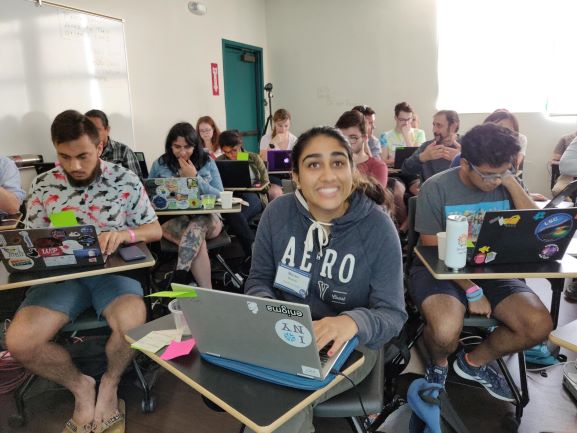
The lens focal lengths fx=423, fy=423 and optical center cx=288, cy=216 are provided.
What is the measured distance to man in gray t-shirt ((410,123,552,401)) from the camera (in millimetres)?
1712

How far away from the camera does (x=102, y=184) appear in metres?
1.96

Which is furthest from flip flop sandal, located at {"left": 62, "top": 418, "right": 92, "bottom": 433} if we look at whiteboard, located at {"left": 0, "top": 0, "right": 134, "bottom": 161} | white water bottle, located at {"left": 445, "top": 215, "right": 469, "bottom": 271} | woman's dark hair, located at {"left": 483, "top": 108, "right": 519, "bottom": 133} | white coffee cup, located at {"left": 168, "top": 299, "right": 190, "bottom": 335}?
woman's dark hair, located at {"left": 483, "top": 108, "right": 519, "bottom": 133}

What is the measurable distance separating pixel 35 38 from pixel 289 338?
3397mm

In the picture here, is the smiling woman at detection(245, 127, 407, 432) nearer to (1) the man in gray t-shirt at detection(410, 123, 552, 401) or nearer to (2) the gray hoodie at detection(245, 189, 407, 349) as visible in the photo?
(2) the gray hoodie at detection(245, 189, 407, 349)

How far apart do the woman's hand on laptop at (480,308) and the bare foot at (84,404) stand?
5.36 feet

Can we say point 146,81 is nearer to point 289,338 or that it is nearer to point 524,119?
point 289,338

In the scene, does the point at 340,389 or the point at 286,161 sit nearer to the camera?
the point at 340,389

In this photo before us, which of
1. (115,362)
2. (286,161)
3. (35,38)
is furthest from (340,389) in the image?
(35,38)

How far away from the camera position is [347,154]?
55.6 inches

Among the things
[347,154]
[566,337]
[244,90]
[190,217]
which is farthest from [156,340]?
[244,90]

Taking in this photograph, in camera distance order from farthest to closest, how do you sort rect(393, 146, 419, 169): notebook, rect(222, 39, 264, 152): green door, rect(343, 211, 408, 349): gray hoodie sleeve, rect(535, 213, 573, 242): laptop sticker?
rect(222, 39, 264, 152): green door
rect(393, 146, 419, 169): notebook
rect(535, 213, 573, 242): laptop sticker
rect(343, 211, 408, 349): gray hoodie sleeve

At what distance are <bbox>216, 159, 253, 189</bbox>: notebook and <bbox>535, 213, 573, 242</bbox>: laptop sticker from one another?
2.11 meters

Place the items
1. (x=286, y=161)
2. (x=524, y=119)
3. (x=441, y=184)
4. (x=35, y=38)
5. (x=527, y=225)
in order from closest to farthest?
(x=527, y=225)
(x=441, y=184)
(x=35, y=38)
(x=286, y=161)
(x=524, y=119)

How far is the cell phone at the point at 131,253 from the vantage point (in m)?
1.68
